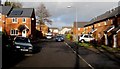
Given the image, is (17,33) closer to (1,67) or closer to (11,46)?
(11,46)

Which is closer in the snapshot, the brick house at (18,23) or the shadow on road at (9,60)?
the shadow on road at (9,60)

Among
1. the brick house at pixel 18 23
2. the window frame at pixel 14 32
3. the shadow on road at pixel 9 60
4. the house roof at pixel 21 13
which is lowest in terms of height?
the shadow on road at pixel 9 60

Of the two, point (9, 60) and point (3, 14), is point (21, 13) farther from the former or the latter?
point (9, 60)

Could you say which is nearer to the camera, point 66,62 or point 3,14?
point 66,62

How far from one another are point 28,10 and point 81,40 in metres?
19.9

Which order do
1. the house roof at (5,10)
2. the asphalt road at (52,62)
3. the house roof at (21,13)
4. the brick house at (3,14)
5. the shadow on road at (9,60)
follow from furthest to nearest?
the house roof at (21,13), the house roof at (5,10), the brick house at (3,14), the asphalt road at (52,62), the shadow on road at (9,60)

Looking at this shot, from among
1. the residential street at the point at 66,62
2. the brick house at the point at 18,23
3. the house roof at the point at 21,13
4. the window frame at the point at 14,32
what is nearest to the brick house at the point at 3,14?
the brick house at the point at 18,23

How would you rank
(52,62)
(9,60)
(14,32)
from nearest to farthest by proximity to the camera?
(52,62) < (9,60) < (14,32)

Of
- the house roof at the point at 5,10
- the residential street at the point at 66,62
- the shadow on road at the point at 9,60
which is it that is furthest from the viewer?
the house roof at the point at 5,10

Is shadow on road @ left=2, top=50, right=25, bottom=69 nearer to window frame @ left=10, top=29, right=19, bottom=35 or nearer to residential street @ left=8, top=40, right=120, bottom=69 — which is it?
residential street @ left=8, top=40, right=120, bottom=69

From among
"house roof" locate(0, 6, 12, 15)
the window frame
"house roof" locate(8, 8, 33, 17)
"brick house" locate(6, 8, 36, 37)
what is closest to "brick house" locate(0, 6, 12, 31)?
"house roof" locate(0, 6, 12, 15)

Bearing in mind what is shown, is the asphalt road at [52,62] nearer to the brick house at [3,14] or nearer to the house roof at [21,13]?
the brick house at [3,14]

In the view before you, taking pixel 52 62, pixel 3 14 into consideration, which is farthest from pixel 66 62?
pixel 3 14

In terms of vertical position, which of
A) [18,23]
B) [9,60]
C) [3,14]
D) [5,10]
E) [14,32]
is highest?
[5,10]
